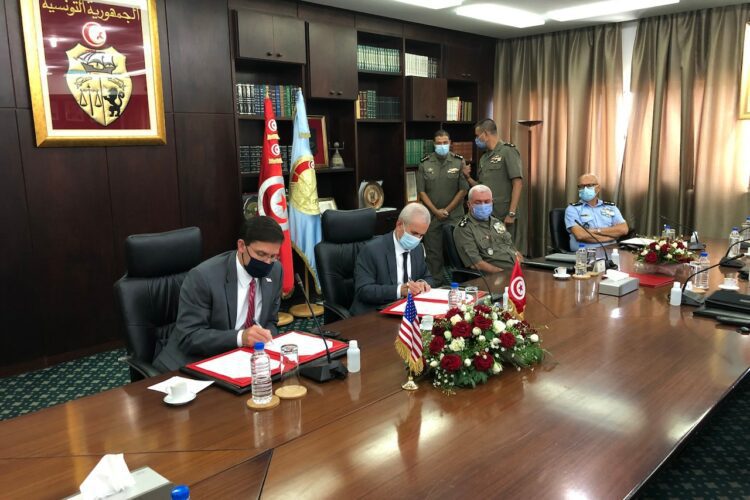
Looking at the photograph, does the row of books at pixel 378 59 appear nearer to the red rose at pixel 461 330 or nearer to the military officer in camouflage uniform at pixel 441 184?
the military officer in camouflage uniform at pixel 441 184

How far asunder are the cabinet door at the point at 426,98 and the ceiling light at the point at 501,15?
76cm

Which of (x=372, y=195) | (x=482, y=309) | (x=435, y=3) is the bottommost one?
(x=482, y=309)

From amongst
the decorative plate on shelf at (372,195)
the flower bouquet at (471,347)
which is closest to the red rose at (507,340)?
the flower bouquet at (471,347)

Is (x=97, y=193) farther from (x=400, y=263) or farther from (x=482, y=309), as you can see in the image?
(x=482, y=309)

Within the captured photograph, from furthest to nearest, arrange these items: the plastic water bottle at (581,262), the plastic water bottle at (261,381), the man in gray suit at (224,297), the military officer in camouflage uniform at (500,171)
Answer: the military officer in camouflage uniform at (500,171) < the plastic water bottle at (581,262) < the man in gray suit at (224,297) < the plastic water bottle at (261,381)

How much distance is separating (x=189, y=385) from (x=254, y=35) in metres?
3.45

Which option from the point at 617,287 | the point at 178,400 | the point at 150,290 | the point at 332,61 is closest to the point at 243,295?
the point at 150,290

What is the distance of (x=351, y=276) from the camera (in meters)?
3.27

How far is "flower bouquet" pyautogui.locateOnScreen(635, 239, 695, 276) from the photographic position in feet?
10.6

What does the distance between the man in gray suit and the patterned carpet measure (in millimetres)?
1479

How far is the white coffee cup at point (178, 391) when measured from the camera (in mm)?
1718

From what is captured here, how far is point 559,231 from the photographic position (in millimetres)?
4645

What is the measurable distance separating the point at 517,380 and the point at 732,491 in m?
1.24

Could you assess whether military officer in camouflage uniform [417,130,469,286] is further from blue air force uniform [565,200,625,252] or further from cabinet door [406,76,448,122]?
blue air force uniform [565,200,625,252]
